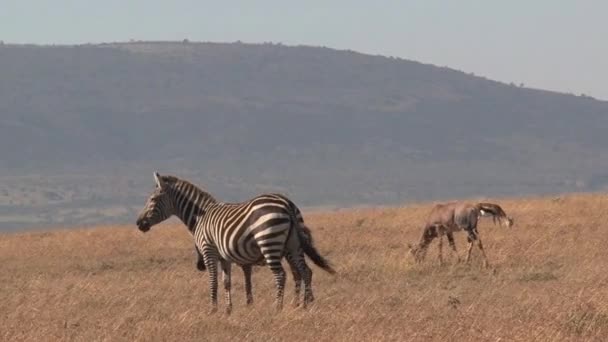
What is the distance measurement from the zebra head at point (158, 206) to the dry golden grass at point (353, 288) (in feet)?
3.21

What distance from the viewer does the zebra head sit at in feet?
57.3

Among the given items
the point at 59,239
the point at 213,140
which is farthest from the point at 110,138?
the point at 59,239

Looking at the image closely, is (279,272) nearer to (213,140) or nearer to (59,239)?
(59,239)

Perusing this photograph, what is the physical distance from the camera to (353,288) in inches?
729

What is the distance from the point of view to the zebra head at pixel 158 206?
1745 centimetres

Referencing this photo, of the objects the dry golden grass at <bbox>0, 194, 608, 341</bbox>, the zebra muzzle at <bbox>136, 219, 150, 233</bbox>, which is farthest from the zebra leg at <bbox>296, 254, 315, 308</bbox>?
the zebra muzzle at <bbox>136, 219, 150, 233</bbox>

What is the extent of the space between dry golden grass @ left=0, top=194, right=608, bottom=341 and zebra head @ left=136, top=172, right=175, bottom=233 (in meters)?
0.98

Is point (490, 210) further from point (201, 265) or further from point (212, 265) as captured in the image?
point (212, 265)

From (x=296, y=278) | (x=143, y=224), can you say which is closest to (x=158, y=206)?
(x=143, y=224)

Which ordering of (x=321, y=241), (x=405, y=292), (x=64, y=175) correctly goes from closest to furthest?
(x=405, y=292), (x=321, y=241), (x=64, y=175)

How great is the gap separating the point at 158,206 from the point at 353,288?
284cm

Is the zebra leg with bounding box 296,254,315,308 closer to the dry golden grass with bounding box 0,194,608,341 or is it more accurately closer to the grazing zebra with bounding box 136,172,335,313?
the grazing zebra with bounding box 136,172,335,313

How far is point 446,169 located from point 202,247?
166717 millimetres

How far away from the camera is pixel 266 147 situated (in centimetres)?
19238
